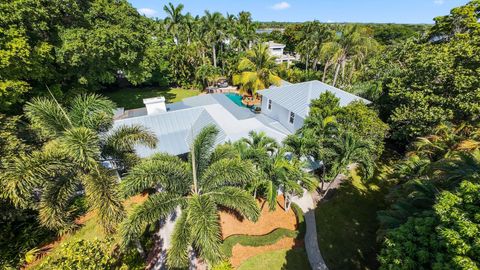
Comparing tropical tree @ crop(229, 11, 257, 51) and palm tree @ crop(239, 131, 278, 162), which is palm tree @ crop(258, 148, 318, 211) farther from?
tropical tree @ crop(229, 11, 257, 51)

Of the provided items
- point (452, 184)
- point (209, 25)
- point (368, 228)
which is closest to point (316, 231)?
point (368, 228)

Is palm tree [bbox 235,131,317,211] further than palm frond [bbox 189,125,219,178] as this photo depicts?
Yes

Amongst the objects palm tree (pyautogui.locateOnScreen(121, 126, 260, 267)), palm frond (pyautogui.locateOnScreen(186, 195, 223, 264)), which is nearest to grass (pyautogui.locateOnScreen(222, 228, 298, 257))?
palm tree (pyautogui.locateOnScreen(121, 126, 260, 267))

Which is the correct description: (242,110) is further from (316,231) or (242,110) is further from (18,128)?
(18,128)

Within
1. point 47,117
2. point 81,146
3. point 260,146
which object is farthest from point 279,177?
point 47,117

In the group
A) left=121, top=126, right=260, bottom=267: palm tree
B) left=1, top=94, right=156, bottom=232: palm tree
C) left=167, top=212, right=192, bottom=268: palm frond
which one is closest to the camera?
left=1, top=94, right=156, bottom=232: palm tree

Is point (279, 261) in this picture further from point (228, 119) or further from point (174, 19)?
point (174, 19)

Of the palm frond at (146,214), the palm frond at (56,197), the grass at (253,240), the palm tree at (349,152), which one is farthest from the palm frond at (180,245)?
the palm tree at (349,152)
